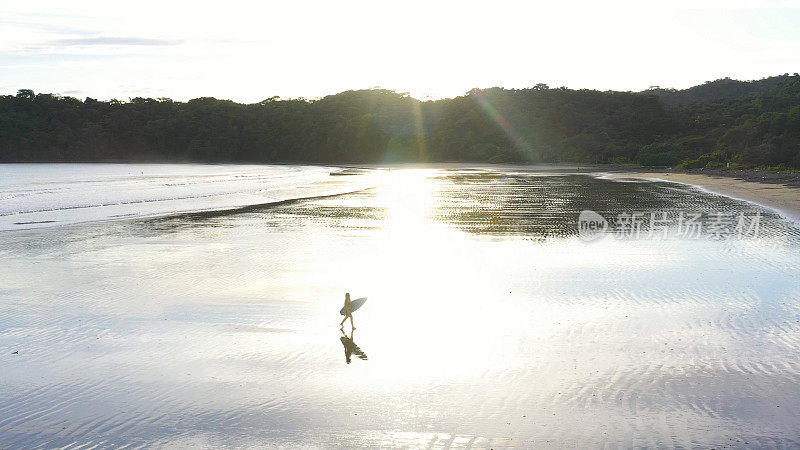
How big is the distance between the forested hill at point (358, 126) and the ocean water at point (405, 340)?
85343 mm

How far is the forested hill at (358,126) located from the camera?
4277 inches

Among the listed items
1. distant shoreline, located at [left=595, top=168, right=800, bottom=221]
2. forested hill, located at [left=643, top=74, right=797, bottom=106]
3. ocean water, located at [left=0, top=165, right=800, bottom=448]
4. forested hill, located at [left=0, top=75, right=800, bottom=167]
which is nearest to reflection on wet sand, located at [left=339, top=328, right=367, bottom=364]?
ocean water, located at [left=0, top=165, right=800, bottom=448]

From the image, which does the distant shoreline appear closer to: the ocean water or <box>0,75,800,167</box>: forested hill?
the ocean water

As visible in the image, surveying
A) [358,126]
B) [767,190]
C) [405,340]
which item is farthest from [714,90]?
[405,340]

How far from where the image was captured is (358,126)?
129875 mm

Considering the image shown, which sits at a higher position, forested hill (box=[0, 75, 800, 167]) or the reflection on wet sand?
forested hill (box=[0, 75, 800, 167])

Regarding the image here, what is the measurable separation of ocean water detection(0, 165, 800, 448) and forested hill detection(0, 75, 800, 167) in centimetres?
8534

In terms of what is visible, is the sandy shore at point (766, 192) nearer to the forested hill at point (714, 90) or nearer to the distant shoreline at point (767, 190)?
the distant shoreline at point (767, 190)

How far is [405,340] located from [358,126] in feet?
406

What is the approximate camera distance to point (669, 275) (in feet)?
38.5

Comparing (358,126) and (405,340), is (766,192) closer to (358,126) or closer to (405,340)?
(405,340)

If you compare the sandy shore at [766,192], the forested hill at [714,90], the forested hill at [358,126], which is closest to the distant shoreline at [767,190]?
the sandy shore at [766,192]

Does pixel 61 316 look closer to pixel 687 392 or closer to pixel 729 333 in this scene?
pixel 687 392

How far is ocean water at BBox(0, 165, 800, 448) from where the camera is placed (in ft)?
18.0
